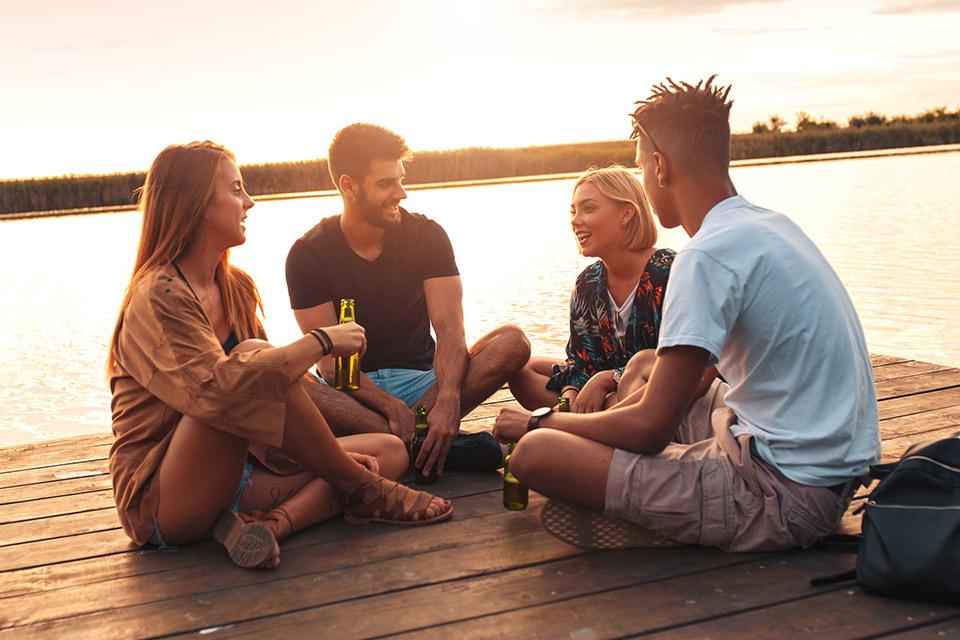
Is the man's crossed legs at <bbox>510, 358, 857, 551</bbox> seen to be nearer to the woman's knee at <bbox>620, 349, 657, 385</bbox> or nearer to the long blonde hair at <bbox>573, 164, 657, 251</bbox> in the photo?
the woman's knee at <bbox>620, 349, 657, 385</bbox>

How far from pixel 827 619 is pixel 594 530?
2.33ft

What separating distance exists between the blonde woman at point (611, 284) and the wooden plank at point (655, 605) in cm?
97

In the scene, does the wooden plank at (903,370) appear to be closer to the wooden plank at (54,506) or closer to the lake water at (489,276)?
the lake water at (489,276)

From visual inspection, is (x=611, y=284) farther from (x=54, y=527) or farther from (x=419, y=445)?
(x=54, y=527)

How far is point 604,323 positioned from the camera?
11.8 ft

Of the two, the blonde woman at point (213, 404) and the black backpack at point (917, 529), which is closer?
the black backpack at point (917, 529)

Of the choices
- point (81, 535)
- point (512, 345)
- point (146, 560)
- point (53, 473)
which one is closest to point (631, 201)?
point (512, 345)

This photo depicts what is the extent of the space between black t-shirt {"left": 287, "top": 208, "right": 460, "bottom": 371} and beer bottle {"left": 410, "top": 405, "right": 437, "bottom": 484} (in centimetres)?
30

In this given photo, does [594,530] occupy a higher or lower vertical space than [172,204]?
lower

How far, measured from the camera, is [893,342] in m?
7.40

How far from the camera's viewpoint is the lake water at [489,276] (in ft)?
24.0

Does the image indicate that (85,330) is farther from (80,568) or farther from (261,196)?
(261,196)

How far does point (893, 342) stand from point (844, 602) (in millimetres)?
5598

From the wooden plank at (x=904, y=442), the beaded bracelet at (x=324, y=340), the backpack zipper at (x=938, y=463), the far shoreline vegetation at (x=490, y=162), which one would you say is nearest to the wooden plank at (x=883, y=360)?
the wooden plank at (x=904, y=442)
